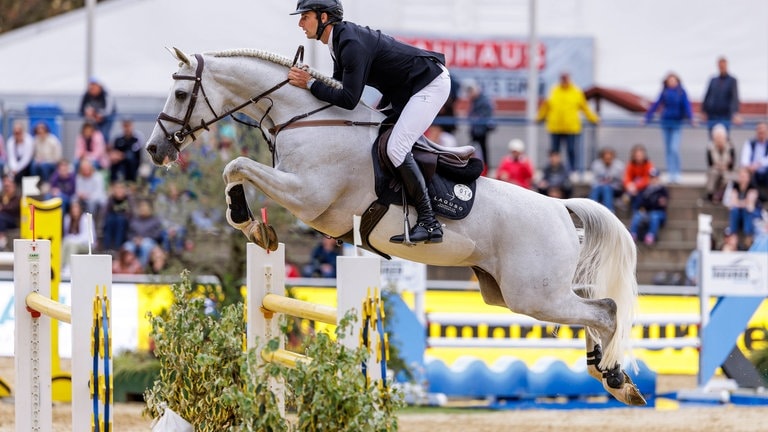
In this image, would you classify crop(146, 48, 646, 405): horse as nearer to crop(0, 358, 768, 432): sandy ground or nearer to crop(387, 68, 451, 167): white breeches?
crop(387, 68, 451, 167): white breeches

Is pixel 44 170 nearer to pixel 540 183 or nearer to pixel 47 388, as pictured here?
pixel 540 183

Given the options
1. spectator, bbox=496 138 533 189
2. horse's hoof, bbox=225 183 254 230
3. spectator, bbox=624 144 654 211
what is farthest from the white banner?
horse's hoof, bbox=225 183 254 230

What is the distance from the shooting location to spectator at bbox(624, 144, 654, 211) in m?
13.5

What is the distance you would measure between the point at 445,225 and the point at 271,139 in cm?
90

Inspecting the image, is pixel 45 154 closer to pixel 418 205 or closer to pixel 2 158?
pixel 2 158

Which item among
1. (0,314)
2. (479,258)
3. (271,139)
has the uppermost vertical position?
(271,139)

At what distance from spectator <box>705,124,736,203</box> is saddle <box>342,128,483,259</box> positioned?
A: 27.3 ft

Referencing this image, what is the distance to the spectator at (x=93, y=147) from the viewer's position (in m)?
13.7

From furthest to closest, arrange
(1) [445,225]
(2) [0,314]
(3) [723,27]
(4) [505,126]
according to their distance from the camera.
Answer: (3) [723,27] → (4) [505,126] → (2) [0,314] → (1) [445,225]

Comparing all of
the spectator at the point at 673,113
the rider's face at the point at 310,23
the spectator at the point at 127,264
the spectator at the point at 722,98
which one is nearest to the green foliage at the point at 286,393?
the rider's face at the point at 310,23

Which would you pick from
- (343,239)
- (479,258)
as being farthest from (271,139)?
(479,258)

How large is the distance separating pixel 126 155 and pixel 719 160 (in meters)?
6.49

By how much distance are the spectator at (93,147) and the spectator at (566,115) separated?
501 cm

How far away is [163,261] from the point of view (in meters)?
11.2
